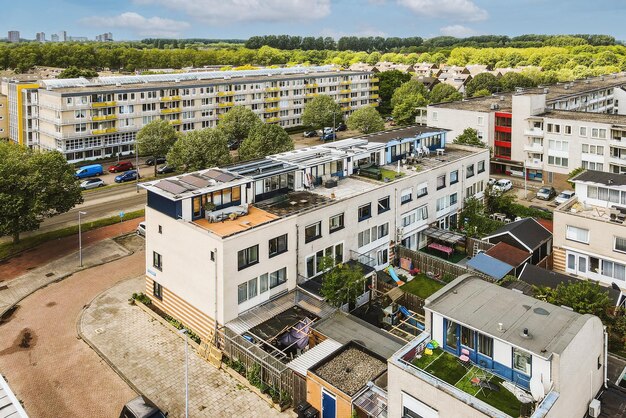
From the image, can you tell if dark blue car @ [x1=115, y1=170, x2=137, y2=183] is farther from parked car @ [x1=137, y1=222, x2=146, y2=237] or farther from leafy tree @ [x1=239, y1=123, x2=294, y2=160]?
parked car @ [x1=137, y1=222, x2=146, y2=237]

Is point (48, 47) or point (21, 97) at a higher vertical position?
point (48, 47)

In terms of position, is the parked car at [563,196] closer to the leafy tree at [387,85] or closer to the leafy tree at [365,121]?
the leafy tree at [365,121]

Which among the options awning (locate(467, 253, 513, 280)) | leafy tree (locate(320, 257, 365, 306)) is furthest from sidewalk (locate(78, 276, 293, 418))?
awning (locate(467, 253, 513, 280))

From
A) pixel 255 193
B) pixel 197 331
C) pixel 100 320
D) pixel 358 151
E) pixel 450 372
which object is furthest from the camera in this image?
pixel 358 151

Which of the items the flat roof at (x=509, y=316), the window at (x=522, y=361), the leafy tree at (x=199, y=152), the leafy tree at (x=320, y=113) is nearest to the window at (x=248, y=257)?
the flat roof at (x=509, y=316)

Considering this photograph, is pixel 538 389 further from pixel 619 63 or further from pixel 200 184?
pixel 619 63

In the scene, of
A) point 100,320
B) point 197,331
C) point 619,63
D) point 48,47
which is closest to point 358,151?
point 197,331
